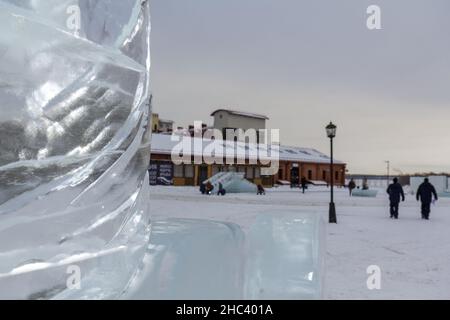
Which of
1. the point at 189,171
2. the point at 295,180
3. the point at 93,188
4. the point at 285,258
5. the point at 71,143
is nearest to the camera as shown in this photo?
the point at 71,143

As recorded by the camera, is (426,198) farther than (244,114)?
No

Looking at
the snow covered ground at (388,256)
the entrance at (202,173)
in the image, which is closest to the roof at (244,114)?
the entrance at (202,173)

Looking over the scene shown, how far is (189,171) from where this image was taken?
1303 inches

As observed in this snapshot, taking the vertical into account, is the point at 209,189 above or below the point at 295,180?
below

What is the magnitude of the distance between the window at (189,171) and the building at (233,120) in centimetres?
957

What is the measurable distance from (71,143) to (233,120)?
4148cm

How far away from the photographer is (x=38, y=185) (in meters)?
1.86

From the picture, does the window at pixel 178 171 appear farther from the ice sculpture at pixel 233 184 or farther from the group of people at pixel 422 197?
the group of people at pixel 422 197

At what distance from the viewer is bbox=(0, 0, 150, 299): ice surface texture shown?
1.73 metres

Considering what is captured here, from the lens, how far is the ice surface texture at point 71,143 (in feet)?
5.69

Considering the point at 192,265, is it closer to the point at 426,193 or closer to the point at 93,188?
the point at 93,188

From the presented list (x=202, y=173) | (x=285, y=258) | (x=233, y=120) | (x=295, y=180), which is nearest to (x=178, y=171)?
(x=202, y=173)
